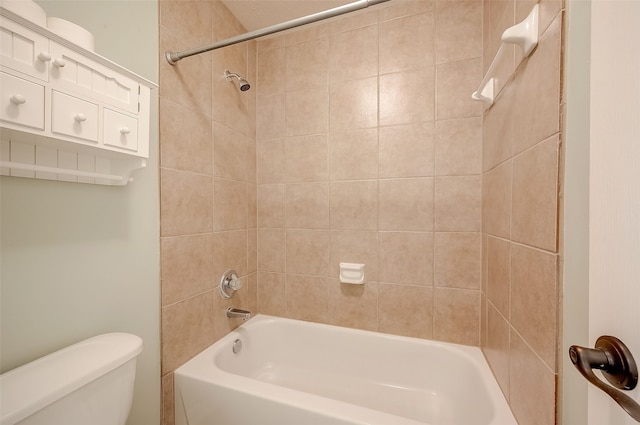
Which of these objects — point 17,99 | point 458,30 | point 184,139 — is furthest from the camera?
point 458,30

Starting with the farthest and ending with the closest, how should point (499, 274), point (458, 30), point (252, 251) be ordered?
point (252, 251) → point (458, 30) → point (499, 274)

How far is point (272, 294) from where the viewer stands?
5.64 feet

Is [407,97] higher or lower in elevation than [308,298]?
higher

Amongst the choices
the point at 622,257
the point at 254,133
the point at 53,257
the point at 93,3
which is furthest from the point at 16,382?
the point at 254,133

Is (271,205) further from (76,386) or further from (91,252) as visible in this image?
(76,386)

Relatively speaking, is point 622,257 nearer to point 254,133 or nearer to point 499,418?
point 499,418

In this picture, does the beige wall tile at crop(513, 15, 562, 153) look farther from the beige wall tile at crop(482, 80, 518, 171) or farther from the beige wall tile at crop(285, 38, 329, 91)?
the beige wall tile at crop(285, 38, 329, 91)

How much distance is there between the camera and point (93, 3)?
806 mm

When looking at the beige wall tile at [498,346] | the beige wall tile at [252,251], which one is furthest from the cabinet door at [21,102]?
the beige wall tile at [498,346]

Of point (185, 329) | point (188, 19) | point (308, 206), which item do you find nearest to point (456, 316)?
point (308, 206)

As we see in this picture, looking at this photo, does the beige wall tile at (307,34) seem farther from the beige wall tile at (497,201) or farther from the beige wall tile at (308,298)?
the beige wall tile at (308,298)

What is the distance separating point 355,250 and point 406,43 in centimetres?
124

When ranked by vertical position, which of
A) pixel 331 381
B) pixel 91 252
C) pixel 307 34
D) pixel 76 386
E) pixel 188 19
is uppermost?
pixel 307 34

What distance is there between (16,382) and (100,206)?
1.61 feet
